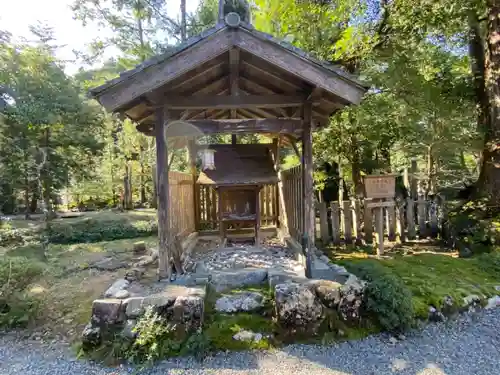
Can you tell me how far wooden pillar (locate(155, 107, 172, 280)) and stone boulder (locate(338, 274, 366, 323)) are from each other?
240cm

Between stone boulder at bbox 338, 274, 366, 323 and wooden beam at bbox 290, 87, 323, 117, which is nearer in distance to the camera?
stone boulder at bbox 338, 274, 366, 323

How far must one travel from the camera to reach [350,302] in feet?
12.1

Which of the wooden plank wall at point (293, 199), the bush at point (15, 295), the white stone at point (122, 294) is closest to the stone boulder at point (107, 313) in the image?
the white stone at point (122, 294)

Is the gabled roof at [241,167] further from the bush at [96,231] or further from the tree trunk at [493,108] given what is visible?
the bush at [96,231]

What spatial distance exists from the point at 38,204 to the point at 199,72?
64.7 feet

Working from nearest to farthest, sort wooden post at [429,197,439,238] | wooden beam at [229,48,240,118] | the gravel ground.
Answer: the gravel ground < wooden beam at [229,48,240,118] < wooden post at [429,197,439,238]

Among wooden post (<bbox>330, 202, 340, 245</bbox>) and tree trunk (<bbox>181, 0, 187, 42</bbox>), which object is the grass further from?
tree trunk (<bbox>181, 0, 187, 42</bbox>)

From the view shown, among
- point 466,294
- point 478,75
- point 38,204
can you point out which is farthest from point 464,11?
point 38,204

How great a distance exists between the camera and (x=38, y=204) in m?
18.7

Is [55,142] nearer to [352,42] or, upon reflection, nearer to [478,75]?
[352,42]

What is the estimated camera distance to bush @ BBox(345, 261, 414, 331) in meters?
3.60

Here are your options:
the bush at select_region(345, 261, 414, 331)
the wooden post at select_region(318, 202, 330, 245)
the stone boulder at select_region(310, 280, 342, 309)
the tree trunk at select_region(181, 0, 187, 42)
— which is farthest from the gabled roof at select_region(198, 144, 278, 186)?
the tree trunk at select_region(181, 0, 187, 42)

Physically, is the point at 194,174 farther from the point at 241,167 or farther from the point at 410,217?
the point at 410,217

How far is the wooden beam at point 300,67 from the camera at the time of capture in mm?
3590
